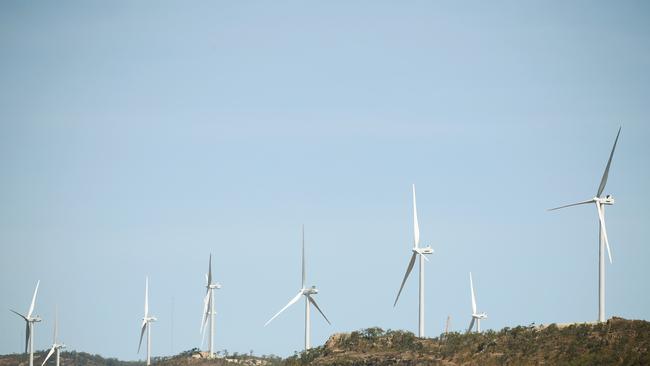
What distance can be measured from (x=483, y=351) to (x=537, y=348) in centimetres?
785

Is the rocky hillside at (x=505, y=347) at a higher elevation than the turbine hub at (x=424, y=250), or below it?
below

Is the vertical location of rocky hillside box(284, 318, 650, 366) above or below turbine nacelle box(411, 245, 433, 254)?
below

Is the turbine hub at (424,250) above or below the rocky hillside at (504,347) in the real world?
above

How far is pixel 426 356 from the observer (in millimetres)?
171000

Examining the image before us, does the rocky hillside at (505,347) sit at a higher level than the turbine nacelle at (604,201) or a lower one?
lower

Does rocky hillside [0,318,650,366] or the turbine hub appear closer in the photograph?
rocky hillside [0,318,650,366]

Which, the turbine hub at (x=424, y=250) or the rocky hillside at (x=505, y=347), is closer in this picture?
the rocky hillside at (x=505, y=347)

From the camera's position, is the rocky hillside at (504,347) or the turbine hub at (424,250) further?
the turbine hub at (424,250)

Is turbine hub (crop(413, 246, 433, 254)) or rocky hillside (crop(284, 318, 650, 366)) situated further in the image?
turbine hub (crop(413, 246, 433, 254))

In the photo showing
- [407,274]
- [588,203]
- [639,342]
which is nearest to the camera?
[639,342]

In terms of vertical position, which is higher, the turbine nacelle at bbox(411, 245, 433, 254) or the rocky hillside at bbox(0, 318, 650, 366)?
the turbine nacelle at bbox(411, 245, 433, 254)

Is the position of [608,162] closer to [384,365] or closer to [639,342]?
[639,342]

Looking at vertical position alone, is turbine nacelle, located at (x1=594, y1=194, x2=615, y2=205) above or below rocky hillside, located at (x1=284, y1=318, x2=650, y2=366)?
above

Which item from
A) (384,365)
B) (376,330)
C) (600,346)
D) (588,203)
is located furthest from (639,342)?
(376,330)
